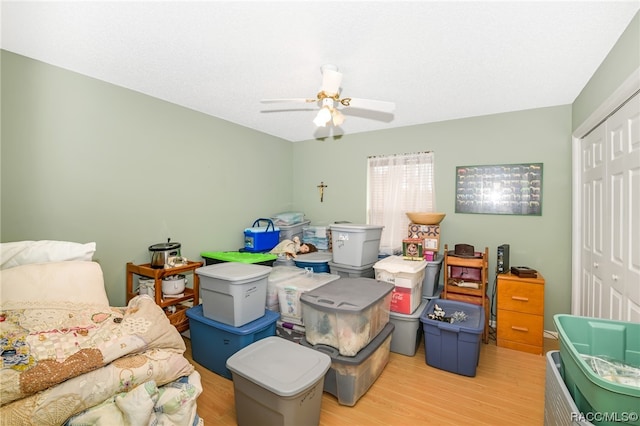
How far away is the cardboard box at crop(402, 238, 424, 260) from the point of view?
9.75 feet

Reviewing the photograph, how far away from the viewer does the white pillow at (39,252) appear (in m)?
1.60

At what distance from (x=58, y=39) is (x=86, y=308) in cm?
178

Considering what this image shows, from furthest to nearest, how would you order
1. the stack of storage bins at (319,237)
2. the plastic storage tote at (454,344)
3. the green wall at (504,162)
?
1. the stack of storage bins at (319,237)
2. the green wall at (504,162)
3. the plastic storage tote at (454,344)

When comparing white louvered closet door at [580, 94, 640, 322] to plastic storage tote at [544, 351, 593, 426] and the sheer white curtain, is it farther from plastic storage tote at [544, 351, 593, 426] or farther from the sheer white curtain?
the sheer white curtain

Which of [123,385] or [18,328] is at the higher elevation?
[18,328]

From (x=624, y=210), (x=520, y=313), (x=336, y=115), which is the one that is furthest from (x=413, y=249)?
(x=336, y=115)

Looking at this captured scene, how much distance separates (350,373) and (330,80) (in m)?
2.06

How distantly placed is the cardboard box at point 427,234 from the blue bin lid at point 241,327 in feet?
6.11

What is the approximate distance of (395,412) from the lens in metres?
1.83

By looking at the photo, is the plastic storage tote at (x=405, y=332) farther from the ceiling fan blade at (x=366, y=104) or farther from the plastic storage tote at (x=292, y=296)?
the ceiling fan blade at (x=366, y=104)

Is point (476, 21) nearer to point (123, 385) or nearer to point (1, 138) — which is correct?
point (123, 385)

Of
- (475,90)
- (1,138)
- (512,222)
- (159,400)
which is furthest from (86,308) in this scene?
(512,222)

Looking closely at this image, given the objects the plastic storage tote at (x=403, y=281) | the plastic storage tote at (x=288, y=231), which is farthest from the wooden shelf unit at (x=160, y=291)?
the plastic storage tote at (x=403, y=281)

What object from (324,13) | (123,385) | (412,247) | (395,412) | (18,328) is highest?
(324,13)
